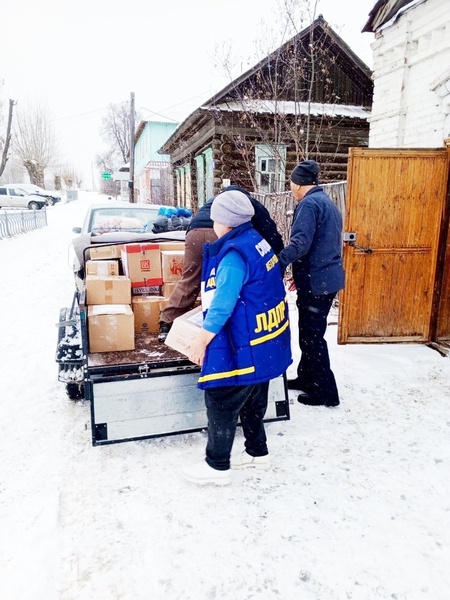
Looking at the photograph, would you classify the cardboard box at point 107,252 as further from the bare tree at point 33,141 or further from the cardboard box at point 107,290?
the bare tree at point 33,141

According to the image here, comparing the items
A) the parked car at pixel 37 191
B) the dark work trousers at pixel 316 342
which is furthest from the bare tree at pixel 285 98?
the parked car at pixel 37 191

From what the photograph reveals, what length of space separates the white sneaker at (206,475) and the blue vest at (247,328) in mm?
584

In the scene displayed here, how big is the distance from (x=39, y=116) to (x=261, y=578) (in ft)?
176

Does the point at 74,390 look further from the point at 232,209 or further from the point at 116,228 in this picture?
the point at 116,228

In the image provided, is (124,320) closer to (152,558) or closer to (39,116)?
(152,558)

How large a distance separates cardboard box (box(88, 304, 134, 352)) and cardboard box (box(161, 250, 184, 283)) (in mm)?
591

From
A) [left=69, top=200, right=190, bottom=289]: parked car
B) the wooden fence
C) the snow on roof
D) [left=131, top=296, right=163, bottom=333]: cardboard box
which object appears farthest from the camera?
the wooden fence

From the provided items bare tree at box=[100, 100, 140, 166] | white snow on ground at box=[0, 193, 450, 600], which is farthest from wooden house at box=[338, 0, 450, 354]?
bare tree at box=[100, 100, 140, 166]

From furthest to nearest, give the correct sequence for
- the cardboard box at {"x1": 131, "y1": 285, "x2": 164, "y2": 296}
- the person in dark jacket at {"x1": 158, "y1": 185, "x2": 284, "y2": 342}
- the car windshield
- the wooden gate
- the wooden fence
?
1. the wooden fence
2. the car windshield
3. the wooden gate
4. the cardboard box at {"x1": 131, "y1": 285, "x2": 164, "y2": 296}
5. the person in dark jacket at {"x1": 158, "y1": 185, "x2": 284, "y2": 342}

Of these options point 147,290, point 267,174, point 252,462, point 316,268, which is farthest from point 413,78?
point 267,174

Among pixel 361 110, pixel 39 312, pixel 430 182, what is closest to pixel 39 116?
pixel 361 110

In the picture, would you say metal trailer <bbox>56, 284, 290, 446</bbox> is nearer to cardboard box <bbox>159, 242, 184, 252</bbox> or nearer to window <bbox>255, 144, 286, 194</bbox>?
cardboard box <bbox>159, 242, 184, 252</bbox>

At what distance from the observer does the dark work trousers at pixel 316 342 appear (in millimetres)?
3431

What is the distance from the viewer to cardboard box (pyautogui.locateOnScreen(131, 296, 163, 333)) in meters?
3.58
